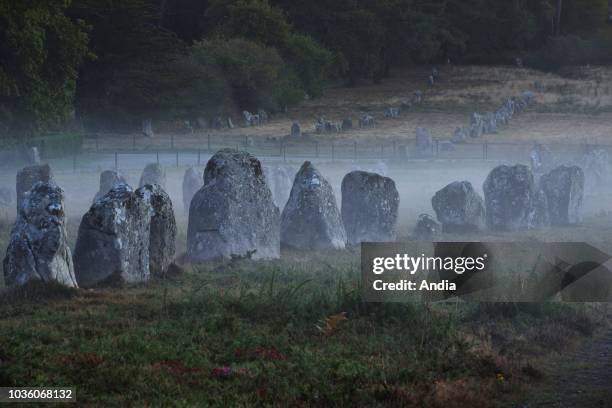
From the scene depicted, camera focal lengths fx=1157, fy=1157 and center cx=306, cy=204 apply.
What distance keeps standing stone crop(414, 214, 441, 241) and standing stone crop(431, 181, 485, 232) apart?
106cm

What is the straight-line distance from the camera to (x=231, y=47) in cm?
7394

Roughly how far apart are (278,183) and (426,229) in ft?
27.6

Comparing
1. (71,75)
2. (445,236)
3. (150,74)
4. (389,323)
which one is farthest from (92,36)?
(389,323)

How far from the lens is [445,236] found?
30.0 m

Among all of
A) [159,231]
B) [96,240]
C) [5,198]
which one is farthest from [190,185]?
[96,240]

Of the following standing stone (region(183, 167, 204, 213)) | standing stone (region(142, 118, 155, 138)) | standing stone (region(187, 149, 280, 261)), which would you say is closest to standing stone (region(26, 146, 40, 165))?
standing stone (region(183, 167, 204, 213))

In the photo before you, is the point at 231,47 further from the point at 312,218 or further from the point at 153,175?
the point at 312,218

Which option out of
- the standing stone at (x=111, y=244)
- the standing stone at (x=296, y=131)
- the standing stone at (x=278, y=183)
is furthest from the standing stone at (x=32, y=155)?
the standing stone at (x=111, y=244)

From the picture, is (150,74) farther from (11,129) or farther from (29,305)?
(29,305)

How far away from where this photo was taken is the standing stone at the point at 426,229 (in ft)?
97.4

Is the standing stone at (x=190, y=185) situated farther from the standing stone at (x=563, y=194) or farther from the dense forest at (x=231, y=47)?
the standing stone at (x=563, y=194)

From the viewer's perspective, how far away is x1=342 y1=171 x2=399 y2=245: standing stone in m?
28.2

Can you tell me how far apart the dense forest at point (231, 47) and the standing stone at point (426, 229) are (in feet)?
60.4

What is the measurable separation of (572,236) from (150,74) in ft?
123
